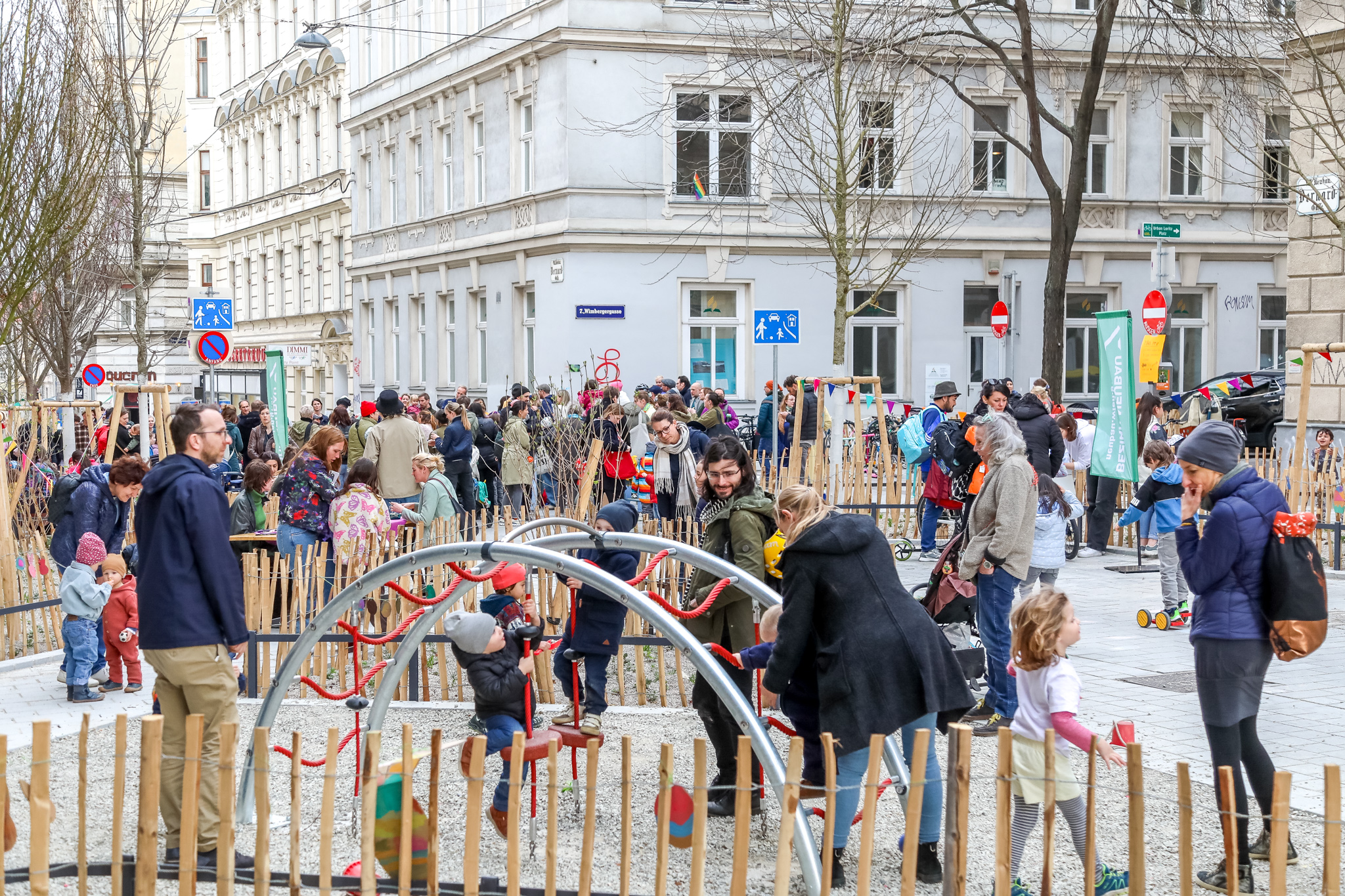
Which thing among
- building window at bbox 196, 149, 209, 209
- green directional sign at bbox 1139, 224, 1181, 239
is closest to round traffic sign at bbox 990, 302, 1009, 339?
green directional sign at bbox 1139, 224, 1181, 239

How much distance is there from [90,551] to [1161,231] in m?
13.9

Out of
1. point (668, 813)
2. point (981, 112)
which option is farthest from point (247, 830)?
point (981, 112)

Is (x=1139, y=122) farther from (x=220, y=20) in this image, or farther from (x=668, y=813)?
(x=220, y=20)

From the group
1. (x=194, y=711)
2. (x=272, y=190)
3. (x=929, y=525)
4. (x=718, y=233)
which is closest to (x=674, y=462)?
(x=929, y=525)

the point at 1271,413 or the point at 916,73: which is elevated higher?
the point at 916,73

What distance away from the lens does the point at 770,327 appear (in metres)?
19.4

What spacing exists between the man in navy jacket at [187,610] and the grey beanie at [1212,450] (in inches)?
147

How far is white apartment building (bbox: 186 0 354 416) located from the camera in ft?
143

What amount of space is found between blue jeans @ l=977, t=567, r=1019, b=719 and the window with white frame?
2482 cm

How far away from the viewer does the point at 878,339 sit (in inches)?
1223

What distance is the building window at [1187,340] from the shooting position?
106 ft

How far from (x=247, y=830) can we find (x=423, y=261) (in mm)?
31004

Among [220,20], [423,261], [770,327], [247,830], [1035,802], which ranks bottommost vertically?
[247,830]

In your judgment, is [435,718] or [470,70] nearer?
[435,718]
